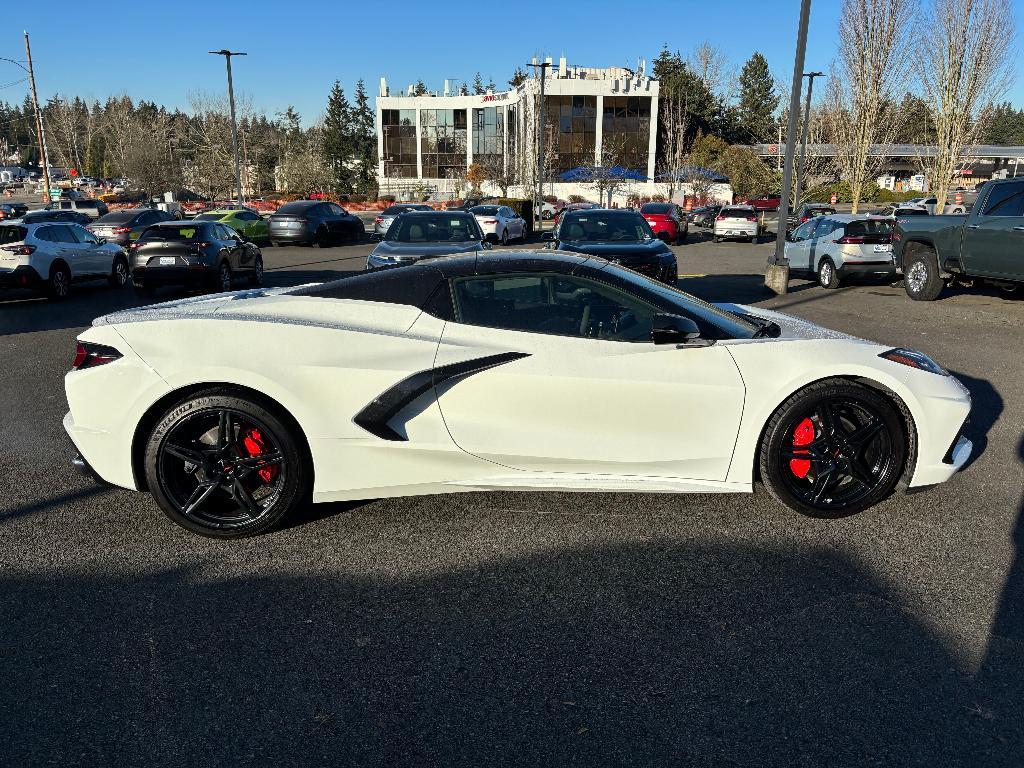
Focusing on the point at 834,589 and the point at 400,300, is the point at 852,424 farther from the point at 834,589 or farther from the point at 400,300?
the point at 400,300

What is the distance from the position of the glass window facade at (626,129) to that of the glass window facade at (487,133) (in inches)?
381

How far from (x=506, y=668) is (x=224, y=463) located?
189 centimetres

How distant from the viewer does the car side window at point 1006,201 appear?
1164cm

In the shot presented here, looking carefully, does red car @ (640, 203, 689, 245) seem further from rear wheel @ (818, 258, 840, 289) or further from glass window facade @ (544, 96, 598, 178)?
glass window facade @ (544, 96, 598, 178)

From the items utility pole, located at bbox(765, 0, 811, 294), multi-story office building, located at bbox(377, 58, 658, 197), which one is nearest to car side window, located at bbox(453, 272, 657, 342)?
utility pole, located at bbox(765, 0, 811, 294)

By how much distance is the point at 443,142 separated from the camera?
7681 centimetres

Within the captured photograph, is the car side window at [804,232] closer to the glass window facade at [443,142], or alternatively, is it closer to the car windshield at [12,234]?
the car windshield at [12,234]

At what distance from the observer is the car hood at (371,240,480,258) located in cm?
1197

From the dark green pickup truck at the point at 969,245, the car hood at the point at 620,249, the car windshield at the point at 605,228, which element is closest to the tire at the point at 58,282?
the car windshield at the point at 605,228

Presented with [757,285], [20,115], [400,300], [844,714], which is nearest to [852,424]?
[844,714]

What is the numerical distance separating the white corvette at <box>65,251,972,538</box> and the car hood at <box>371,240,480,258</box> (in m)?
7.74

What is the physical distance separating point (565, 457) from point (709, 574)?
2.91ft

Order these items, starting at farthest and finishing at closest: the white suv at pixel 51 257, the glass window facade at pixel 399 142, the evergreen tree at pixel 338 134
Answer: the evergreen tree at pixel 338 134
the glass window facade at pixel 399 142
the white suv at pixel 51 257

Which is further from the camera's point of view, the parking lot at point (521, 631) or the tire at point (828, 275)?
the tire at point (828, 275)
